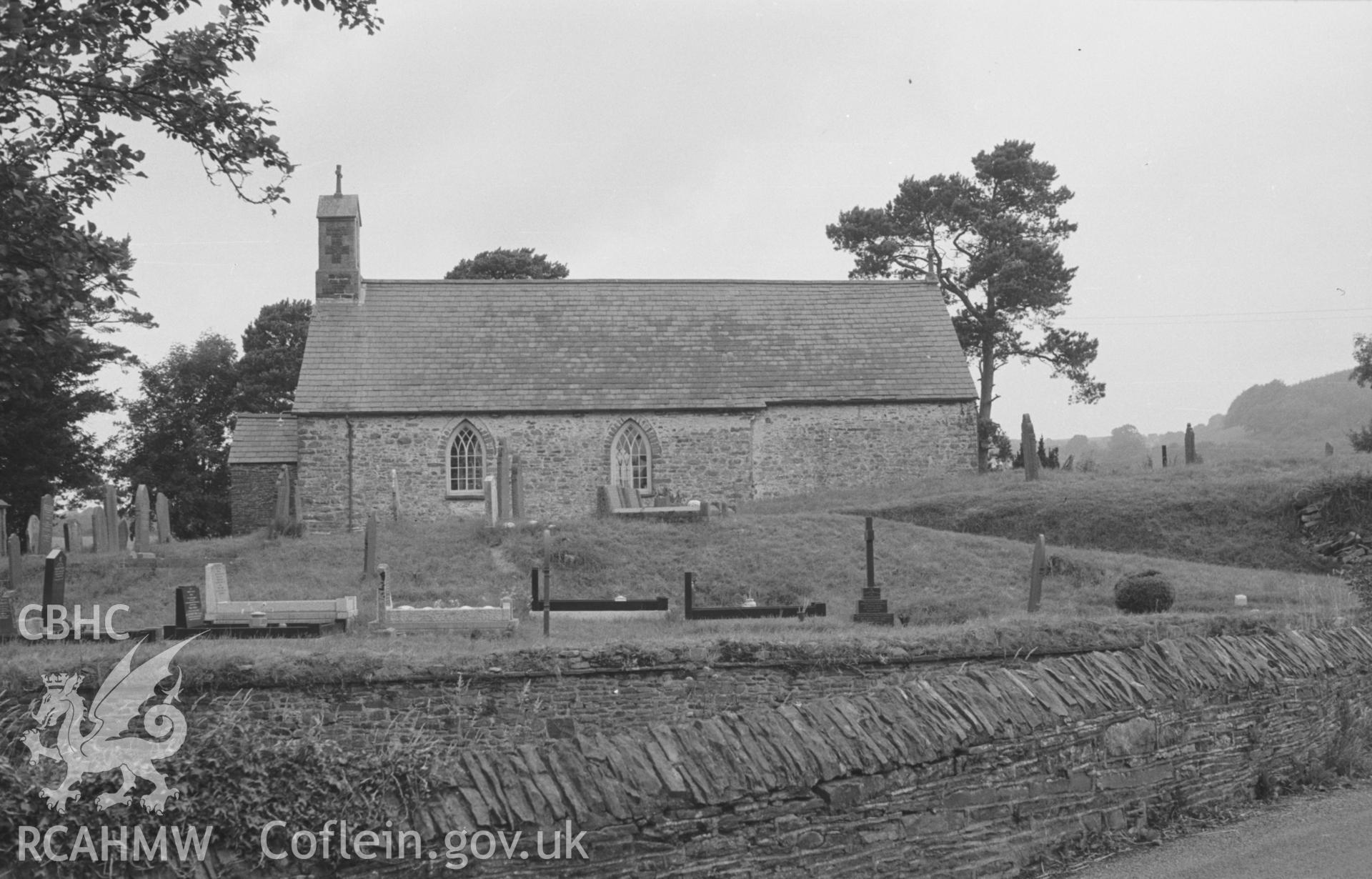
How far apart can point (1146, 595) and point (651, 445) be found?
1766cm

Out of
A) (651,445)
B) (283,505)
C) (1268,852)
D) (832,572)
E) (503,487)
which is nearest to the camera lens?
(1268,852)

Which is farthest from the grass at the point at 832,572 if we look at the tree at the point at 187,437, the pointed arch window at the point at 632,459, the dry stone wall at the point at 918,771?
the tree at the point at 187,437

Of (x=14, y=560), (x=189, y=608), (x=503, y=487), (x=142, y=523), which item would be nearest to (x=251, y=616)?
(x=189, y=608)

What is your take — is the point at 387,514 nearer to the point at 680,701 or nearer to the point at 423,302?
the point at 423,302

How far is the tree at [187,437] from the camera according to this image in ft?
157

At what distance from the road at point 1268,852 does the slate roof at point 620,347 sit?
77.5 feet

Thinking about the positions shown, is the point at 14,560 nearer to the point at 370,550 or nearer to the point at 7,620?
the point at 370,550

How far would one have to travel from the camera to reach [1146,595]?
16.2 metres

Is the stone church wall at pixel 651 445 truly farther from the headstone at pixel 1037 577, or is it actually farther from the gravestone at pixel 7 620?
the gravestone at pixel 7 620

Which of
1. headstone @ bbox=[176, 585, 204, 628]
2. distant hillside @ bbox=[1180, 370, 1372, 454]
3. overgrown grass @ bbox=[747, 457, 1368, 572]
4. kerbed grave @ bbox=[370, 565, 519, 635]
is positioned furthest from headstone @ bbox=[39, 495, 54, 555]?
distant hillside @ bbox=[1180, 370, 1372, 454]

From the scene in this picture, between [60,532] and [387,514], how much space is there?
37.1 feet

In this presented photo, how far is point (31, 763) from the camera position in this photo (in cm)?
672

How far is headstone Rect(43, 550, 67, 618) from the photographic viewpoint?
1529 centimetres

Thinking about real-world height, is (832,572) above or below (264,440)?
below
